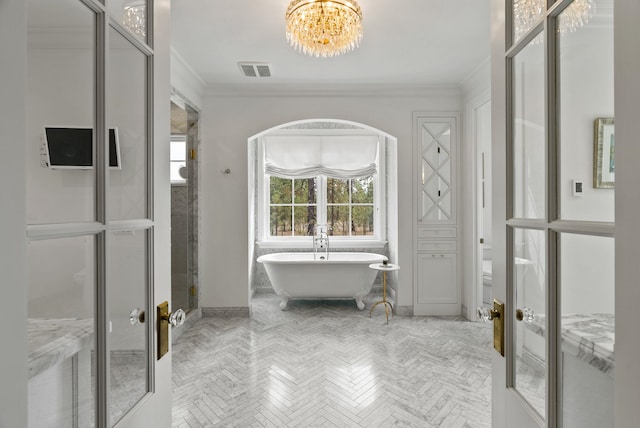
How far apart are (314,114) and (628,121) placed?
386 cm

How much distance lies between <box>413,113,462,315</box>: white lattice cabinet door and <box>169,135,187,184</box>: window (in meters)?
2.69

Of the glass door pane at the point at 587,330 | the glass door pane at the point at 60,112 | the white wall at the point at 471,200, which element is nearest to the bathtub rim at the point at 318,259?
the white wall at the point at 471,200

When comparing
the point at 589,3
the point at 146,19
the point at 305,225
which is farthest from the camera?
the point at 305,225

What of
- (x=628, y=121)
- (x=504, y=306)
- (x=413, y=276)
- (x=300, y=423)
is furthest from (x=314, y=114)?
(x=628, y=121)

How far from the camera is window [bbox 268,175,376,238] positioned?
563cm

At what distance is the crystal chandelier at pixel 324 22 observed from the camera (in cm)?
227

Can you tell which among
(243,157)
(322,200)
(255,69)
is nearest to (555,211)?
(255,69)

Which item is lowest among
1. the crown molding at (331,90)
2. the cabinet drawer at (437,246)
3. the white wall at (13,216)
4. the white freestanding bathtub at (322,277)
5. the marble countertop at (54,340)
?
the white freestanding bathtub at (322,277)

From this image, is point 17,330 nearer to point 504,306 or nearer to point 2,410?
point 2,410

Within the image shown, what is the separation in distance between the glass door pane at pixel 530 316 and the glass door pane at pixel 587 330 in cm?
7

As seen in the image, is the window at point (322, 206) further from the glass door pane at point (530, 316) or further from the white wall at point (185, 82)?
the glass door pane at point (530, 316)

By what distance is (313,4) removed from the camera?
2.26m

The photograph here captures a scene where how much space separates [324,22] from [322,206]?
3.50 meters

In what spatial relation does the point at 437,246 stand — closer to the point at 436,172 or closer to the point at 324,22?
the point at 436,172
